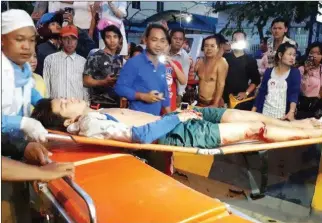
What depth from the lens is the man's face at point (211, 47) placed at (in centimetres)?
380

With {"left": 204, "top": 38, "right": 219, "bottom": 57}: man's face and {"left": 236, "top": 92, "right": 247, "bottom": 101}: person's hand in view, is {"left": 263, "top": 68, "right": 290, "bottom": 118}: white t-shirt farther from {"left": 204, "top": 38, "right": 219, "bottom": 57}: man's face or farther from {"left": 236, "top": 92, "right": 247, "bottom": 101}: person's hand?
{"left": 204, "top": 38, "right": 219, "bottom": 57}: man's face

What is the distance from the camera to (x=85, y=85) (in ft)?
10.7

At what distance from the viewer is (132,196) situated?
1.59 metres

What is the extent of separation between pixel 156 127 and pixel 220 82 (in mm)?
1851

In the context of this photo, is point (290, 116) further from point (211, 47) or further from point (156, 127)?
point (156, 127)

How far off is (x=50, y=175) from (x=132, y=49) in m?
3.13

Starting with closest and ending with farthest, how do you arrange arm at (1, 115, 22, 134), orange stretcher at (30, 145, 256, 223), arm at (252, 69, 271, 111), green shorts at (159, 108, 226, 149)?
orange stretcher at (30, 145, 256, 223), arm at (1, 115, 22, 134), green shorts at (159, 108, 226, 149), arm at (252, 69, 271, 111)

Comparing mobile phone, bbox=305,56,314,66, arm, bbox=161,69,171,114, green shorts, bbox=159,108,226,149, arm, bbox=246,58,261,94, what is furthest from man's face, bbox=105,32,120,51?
mobile phone, bbox=305,56,314,66

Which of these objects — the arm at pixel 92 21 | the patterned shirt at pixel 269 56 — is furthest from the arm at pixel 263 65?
the arm at pixel 92 21

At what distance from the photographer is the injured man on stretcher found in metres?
2.21

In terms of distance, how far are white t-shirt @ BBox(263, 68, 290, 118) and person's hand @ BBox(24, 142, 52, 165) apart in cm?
239

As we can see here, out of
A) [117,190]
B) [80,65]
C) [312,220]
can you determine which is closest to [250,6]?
[80,65]

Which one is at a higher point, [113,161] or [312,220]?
[113,161]

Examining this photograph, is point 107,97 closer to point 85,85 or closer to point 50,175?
point 85,85
